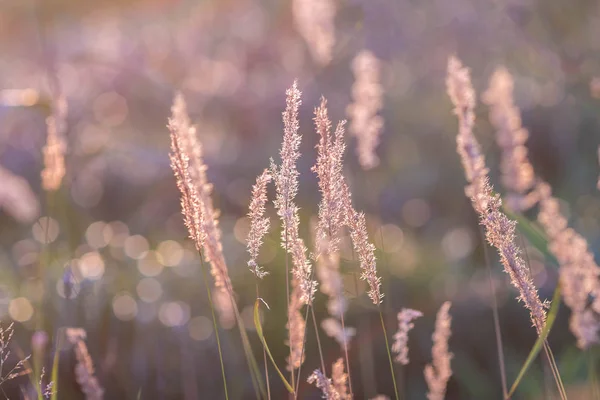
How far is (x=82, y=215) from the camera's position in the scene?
3.15 m

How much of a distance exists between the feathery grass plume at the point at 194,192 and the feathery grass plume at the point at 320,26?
69 cm

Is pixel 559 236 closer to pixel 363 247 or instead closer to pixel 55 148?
pixel 363 247

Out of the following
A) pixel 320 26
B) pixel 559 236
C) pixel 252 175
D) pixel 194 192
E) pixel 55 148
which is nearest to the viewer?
pixel 559 236

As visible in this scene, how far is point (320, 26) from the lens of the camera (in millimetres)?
1626

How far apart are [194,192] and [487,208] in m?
0.40

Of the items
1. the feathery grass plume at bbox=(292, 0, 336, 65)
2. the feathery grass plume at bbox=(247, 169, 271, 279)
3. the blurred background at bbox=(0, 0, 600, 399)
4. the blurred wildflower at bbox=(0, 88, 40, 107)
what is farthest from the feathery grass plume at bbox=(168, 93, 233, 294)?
the blurred wildflower at bbox=(0, 88, 40, 107)

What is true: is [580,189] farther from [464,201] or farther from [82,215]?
[82,215]

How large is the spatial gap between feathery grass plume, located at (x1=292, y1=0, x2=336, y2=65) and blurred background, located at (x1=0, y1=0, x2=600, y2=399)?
106 millimetres

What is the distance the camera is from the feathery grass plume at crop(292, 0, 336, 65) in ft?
5.07

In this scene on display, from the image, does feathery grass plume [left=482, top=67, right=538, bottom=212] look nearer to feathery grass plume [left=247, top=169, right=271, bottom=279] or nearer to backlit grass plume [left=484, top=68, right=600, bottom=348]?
backlit grass plume [left=484, top=68, right=600, bottom=348]

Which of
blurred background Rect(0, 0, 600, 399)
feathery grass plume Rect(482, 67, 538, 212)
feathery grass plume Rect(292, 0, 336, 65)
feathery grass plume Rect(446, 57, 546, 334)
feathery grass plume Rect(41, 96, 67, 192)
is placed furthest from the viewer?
blurred background Rect(0, 0, 600, 399)

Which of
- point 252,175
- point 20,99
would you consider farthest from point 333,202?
point 252,175

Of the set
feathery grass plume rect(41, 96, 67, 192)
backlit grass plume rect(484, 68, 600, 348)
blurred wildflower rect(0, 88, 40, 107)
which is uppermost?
blurred wildflower rect(0, 88, 40, 107)

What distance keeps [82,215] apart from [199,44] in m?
2.30
